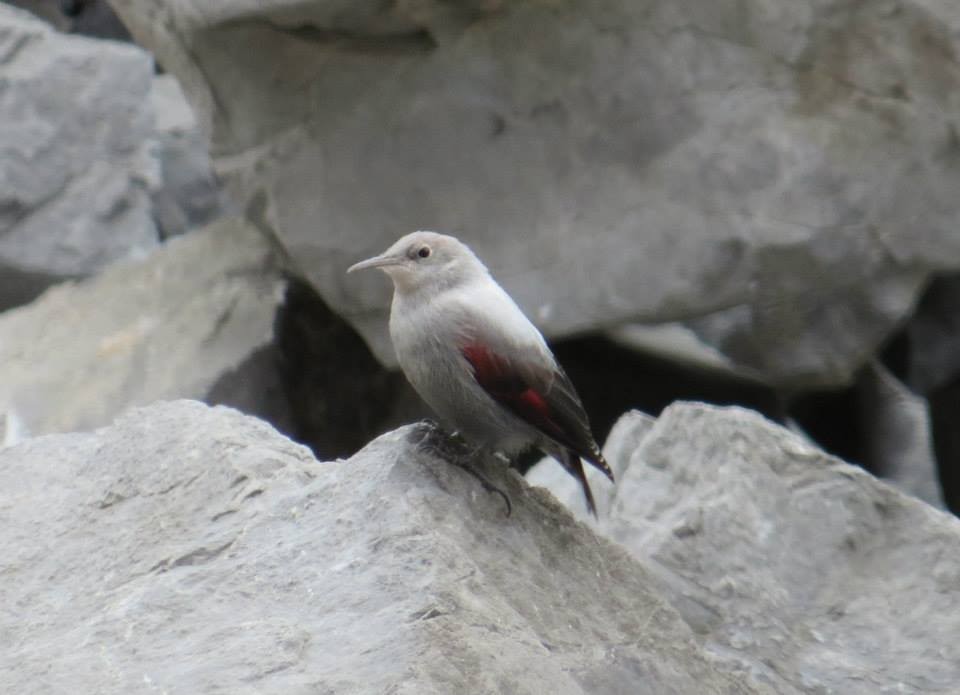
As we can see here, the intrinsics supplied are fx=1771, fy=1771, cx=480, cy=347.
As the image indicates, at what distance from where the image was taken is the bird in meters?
3.94

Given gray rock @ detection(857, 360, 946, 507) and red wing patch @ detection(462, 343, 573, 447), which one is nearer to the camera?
red wing patch @ detection(462, 343, 573, 447)

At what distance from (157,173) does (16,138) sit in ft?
2.33

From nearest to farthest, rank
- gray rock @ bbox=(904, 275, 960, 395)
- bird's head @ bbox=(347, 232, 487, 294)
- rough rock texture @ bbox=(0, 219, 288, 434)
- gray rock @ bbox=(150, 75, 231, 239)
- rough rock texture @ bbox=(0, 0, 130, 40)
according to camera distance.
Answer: bird's head @ bbox=(347, 232, 487, 294) < rough rock texture @ bbox=(0, 219, 288, 434) < gray rock @ bbox=(904, 275, 960, 395) < gray rock @ bbox=(150, 75, 231, 239) < rough rock texture @ bbox=(0, 0, 130, 40)

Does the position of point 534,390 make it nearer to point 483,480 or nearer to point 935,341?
point 483,480

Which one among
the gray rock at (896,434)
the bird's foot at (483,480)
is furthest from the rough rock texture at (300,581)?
the gray rock at (896,434)

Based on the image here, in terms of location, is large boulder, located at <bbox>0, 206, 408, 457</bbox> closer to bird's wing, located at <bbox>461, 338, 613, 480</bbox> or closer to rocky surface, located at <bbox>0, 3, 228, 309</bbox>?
rocky surface, located at <bbox>0, 3, 228, 309</bbox>

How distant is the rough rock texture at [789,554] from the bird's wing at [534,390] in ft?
1.94

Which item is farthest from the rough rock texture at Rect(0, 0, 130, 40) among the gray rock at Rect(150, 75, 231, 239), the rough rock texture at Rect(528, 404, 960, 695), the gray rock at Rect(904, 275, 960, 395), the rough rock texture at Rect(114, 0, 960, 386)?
the rough rock texture at Rect(528, 404, 960, 695)

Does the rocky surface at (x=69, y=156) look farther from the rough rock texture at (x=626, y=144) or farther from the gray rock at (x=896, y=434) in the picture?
the gray rock at (x=896, y=434)

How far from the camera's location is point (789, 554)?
4.83m

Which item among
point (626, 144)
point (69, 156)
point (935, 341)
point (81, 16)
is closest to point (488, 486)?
point (626, 144)

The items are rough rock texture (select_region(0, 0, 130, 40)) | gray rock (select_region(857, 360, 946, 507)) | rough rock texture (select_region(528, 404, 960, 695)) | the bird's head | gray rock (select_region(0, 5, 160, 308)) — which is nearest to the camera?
the bird's head

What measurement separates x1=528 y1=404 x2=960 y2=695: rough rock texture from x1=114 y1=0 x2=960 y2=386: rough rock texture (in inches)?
52.1

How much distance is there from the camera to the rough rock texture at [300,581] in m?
3.31
